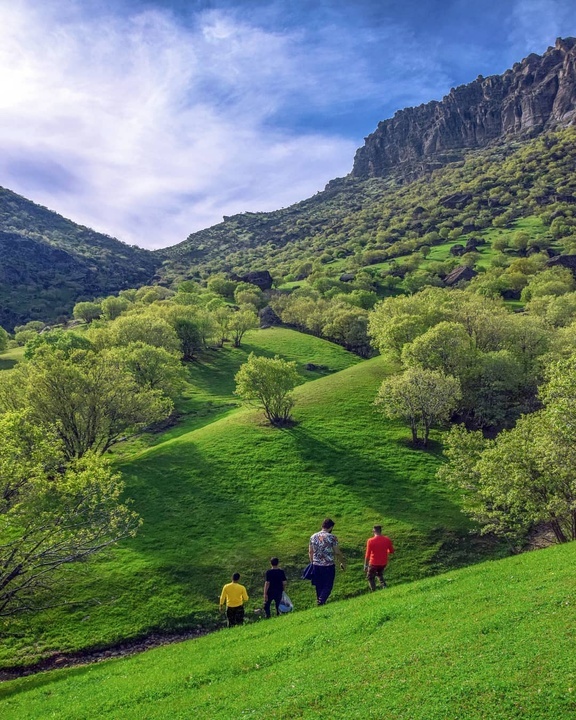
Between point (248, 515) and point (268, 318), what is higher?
point (268, 318)

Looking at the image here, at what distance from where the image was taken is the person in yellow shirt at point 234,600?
20.8m

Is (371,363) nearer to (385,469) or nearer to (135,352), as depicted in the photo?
(385,469)

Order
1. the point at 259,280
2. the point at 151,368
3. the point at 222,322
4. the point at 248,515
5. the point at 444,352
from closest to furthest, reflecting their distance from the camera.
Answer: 1. the point at 248,515
2. the point at 444,352
3. the point at 151,368
4. the point at 222,322
5. the point at 259,280

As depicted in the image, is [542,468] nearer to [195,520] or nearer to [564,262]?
[195,520]

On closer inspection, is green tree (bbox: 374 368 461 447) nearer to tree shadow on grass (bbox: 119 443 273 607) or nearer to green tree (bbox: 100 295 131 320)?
tree shadow on grass (bbox: 119 443 273 607)

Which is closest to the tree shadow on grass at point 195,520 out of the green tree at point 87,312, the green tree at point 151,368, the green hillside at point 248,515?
the green hillside at point 248,515

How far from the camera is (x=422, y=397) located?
152 feet

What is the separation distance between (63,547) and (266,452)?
25.0m

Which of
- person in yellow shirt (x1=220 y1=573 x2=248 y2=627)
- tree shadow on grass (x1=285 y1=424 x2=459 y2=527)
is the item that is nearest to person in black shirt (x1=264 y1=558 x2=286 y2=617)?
person in yellow shirt (x1=220 y1=573 x2=248 y2=627)

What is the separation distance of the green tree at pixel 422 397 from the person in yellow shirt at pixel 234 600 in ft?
101

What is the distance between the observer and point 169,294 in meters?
Answer: 182

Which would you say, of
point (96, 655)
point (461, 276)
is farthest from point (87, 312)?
point (96, 655)

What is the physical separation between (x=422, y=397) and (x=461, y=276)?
114 meters

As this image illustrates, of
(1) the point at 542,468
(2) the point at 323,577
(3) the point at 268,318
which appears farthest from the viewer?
(3) the point at 268,318
